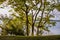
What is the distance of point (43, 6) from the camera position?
6.10 meters

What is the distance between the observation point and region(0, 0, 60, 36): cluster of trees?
598 centimetres

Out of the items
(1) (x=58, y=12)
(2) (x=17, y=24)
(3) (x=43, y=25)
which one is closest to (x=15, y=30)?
(2) (x=17, y=24)

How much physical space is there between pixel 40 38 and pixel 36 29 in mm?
3321

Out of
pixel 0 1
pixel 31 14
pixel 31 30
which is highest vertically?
pixel 0 1

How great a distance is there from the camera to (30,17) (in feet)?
21.0

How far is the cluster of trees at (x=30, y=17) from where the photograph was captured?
598cm

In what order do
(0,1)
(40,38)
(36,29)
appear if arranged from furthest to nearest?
1. (36,29)
2. (0,1)
3. (40,38)

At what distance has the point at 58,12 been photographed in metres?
6.20

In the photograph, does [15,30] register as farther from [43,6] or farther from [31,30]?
[43,6]

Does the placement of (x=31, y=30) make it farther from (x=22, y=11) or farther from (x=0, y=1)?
(x=0, y=1)

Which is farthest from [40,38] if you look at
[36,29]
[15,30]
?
[36,29]

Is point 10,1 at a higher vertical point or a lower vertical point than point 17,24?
higher

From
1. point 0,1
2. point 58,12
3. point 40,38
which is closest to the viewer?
point 40,38

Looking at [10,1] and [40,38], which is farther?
[10,1]
